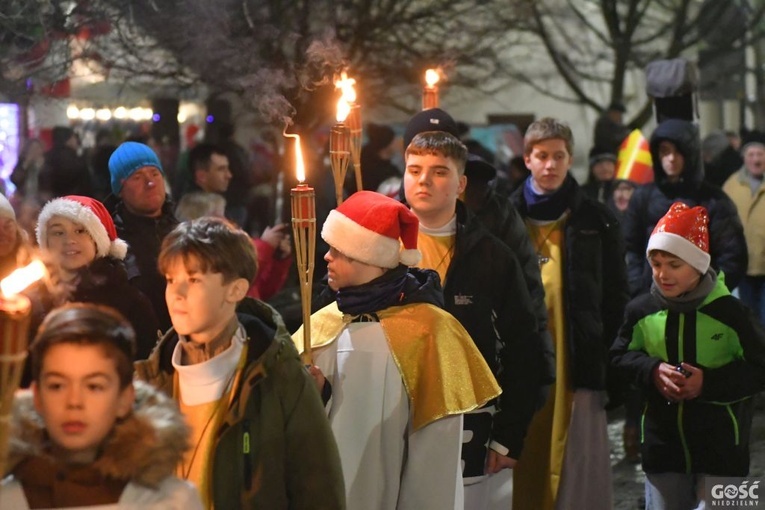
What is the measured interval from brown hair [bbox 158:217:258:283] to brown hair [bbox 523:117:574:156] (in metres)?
3.85

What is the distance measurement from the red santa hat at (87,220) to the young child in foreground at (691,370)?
2607mm

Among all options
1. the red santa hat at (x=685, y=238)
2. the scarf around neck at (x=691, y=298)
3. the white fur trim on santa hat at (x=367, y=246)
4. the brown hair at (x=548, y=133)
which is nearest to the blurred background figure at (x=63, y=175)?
the brown hair at (x=548, y=133)

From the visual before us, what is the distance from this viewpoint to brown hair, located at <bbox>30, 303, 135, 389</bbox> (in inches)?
131

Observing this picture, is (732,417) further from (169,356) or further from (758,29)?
(758,29)

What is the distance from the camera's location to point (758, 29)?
23047 millimetres

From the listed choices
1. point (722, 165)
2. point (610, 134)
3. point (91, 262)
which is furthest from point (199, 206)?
point (722, 165)

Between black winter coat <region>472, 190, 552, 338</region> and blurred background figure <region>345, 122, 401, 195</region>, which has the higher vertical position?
blurred background figure <region>345, 122, 401, 195</region>

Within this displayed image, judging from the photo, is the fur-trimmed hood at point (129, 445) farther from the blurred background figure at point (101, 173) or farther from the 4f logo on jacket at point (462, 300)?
the blurred background figure at point (101, 173)

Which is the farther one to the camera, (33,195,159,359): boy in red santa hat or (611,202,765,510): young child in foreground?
(611,202,765,510): young child in foreground

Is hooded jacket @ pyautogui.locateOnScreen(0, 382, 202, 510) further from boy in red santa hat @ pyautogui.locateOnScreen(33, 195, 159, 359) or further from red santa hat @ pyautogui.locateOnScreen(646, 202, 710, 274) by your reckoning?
red santa hat @ pyautogui.locateOnScreen(646, 202, 710, 274)

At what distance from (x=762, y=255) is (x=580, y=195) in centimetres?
461

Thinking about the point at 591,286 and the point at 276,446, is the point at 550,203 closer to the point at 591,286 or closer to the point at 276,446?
the point at 591,286

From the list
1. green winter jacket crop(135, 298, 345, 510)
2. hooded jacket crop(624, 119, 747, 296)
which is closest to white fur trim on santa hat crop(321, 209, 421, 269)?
green winter jacket crop(135, 298, 345, 510)

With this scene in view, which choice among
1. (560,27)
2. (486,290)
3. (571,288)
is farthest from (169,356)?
(560,27)
